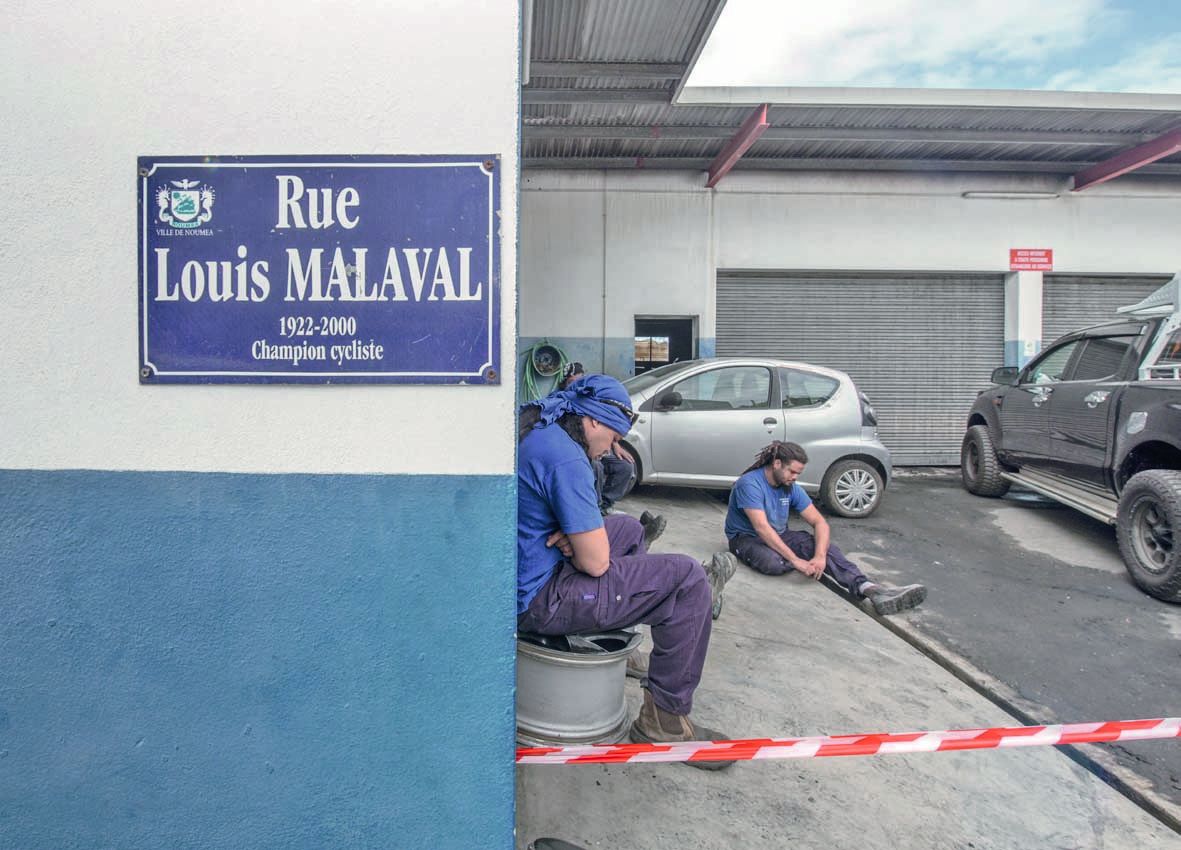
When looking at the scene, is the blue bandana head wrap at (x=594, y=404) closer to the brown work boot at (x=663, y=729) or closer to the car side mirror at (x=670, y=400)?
the brown work boot at (x=663, y=729)

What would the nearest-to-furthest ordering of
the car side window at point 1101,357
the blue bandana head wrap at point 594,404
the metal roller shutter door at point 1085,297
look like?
the blue bandana head wrap at point 594,404 < the car side window at point 1101,357 < the metal roller shutter door at point 1085,297

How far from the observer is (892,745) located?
2.45 metres

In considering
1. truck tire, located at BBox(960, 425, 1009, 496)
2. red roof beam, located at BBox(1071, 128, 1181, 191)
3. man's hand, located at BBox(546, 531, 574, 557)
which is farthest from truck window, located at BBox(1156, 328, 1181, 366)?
man's hand, located at BBox(546, 531, 574, 557)

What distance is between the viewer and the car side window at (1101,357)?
6.33 metres

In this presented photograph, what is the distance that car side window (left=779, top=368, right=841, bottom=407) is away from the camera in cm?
740

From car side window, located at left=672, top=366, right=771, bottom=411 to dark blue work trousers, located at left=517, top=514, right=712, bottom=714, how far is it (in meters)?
4.73

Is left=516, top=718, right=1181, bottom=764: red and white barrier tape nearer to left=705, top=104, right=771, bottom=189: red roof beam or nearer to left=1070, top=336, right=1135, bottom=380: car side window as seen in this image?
left=1070, top=336, right=1135, bottom=380: car side window

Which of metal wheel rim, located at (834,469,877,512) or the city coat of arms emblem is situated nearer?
the city coat of arms emblem

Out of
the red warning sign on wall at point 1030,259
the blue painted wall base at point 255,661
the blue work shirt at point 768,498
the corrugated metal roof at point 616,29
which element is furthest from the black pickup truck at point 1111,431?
the blue painted wall base at point 255,661

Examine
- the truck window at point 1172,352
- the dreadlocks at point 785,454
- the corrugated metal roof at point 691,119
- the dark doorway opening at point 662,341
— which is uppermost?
the corrugated metal roof at point 691,119

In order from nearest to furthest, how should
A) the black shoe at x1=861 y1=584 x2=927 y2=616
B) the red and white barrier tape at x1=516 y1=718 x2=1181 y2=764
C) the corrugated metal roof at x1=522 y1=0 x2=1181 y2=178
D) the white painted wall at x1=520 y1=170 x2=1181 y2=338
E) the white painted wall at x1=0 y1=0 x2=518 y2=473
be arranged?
1. the white painted wall at x1=0 y1=0 x2=518 y2=473
2. the red and white barrier tape at x1=516 y1=718 x2=1181 y2=764
3. the black shoe at x1=861 y1=584 x2=927 y2=616
4. the corrugated metal roof at x1=522 y1=0 x2=1181 y2=178
5. the white painted wall at x1=520 y1=170 x2=1181 y2=338

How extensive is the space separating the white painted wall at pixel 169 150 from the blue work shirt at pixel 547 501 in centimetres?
69

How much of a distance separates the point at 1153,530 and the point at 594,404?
4.64 m

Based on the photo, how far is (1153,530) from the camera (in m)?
5.26
